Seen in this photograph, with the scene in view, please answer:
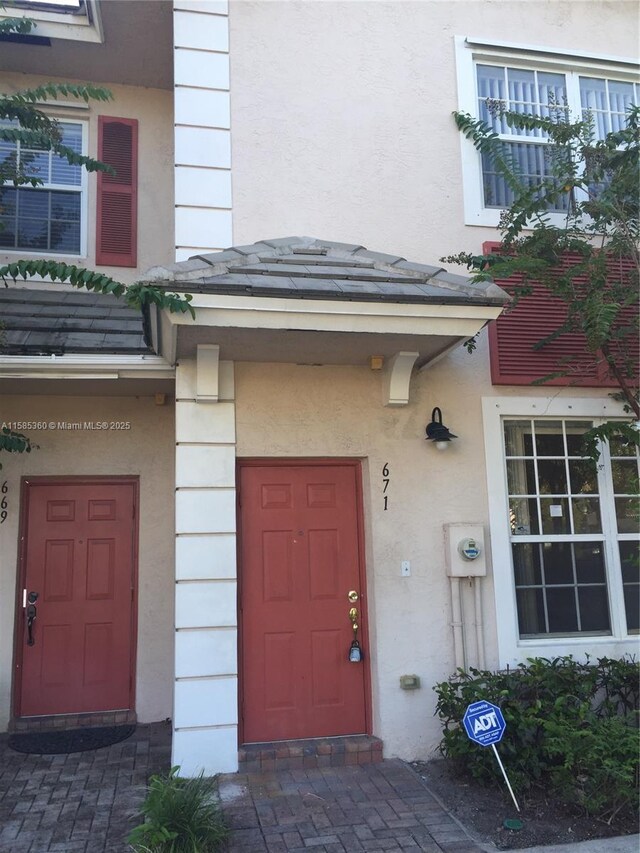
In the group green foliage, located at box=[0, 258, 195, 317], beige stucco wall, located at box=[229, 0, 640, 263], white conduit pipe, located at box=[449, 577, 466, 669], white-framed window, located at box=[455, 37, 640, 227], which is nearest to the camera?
green foliage, located at box=[0, 258, 195, 317]

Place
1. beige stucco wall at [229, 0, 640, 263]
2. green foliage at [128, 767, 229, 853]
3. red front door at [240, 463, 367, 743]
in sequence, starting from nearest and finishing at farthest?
green foliage at [128, 767, 229, 853], red front door at [240, 463, 367, 743], beige stucco wall at [229, 0, 640, 263]

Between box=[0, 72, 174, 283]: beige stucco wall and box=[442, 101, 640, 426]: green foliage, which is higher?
box=[0, 72, 174, 283]: beige stucco wall

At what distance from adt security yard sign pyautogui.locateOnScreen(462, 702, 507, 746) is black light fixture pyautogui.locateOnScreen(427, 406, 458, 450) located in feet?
6.80

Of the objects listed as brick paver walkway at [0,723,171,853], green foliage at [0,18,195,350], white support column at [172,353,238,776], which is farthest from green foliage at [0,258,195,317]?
brick paver walkway at [0,723,171,853]

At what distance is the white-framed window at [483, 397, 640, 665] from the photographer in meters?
5.75

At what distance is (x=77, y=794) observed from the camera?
4715 millimetres

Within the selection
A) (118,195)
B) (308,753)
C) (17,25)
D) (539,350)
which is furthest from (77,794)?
(17,25)

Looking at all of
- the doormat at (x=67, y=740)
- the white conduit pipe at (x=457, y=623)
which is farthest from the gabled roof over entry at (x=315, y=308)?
the doormat at (x=67, y=740)

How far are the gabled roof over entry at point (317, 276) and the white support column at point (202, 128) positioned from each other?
460 mm

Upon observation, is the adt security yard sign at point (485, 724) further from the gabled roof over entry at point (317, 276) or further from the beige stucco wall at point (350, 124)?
the beige stucco wall at point (350, 124)

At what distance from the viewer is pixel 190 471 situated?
522 cm

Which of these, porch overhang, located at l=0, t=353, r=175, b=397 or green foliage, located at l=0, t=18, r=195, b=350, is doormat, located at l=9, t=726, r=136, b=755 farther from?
green foliage, located at l=0, t=18, r=195, b=350

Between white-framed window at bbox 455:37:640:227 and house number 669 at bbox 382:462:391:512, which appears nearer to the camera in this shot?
house number 669 at bbox 382:462:391:512

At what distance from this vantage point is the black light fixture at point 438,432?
5629mm
